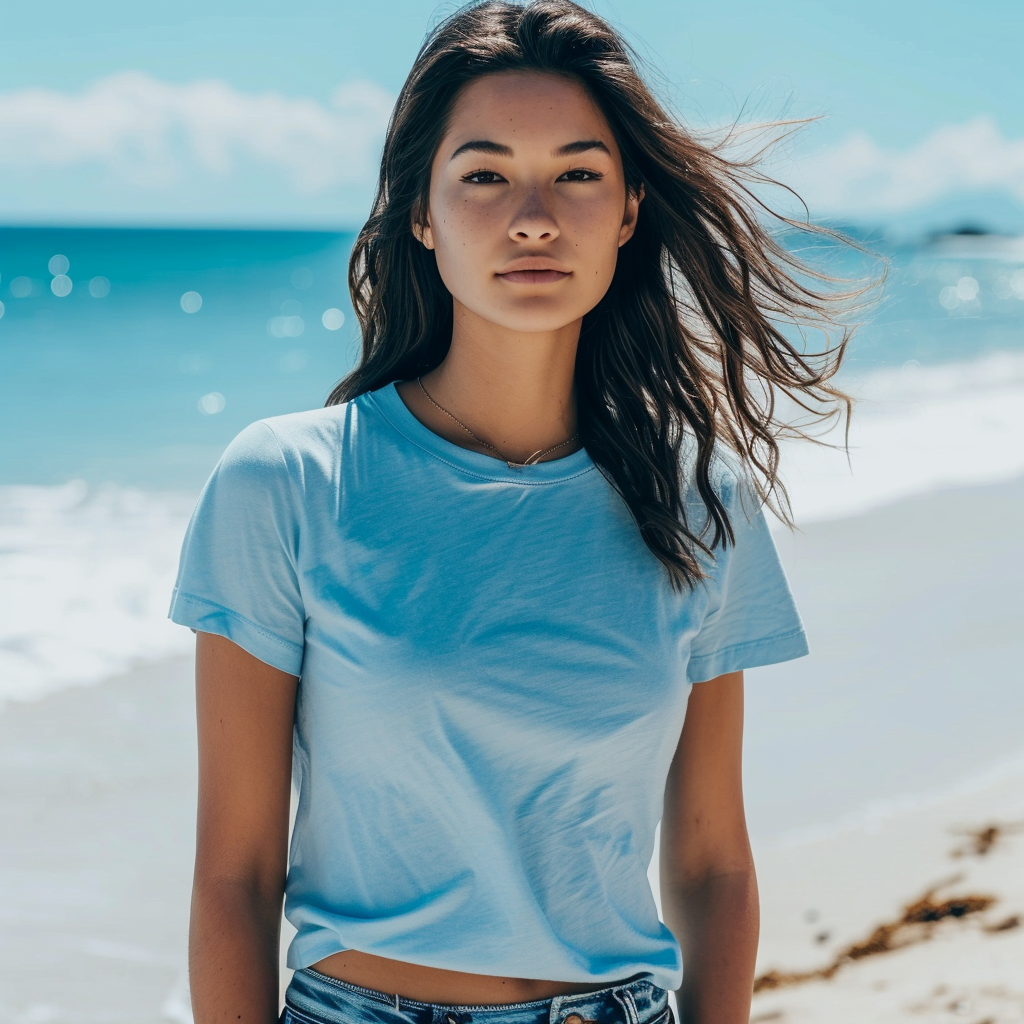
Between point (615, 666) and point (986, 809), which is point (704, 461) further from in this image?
point (986, 809)

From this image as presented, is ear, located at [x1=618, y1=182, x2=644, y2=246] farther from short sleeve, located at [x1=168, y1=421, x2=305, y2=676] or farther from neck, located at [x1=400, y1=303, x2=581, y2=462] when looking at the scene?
short sleeve, located at [x1=168, y1=421, x2=305, y2=676]

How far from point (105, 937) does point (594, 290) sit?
3306 mm

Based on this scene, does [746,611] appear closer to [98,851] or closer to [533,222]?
[533,222]

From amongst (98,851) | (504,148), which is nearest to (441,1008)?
(504,148)

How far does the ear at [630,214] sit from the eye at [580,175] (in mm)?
175

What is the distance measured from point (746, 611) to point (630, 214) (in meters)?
0.79

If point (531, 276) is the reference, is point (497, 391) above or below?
below

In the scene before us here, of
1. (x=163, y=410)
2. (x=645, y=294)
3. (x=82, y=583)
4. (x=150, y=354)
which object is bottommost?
(x=645, y=294)

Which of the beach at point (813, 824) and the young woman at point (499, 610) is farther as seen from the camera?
the beach at point (813, 824)

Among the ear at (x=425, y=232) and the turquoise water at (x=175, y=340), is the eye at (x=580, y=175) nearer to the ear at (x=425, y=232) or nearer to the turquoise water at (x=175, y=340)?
the ear at (x=425, y=232)

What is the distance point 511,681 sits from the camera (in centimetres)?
174

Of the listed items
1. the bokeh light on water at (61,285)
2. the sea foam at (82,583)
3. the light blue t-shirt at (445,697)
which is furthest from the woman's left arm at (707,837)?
the bokeh light on water at (61,285)

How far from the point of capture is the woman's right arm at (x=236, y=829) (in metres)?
1.69

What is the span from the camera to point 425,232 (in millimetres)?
2229
